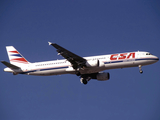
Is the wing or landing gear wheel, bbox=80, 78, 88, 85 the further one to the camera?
landing gear wheel, bbox=80, 78, 88, 85

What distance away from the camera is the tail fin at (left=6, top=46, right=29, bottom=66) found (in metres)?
61.4

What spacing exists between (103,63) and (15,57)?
2108 centimetres

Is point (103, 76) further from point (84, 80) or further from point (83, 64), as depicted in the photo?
point (83, 64)

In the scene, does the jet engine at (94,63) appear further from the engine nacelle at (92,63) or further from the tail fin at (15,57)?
the tail fin at (15,57)

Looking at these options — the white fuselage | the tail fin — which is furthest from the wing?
the tail fin

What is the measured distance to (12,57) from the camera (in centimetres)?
6288

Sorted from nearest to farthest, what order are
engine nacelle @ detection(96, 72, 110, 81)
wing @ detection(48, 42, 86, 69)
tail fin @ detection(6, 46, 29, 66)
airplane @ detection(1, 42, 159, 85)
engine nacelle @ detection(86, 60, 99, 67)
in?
wing @ detection(48, 42, 86, 69), engine nacelle @ detection(86, 60, 99, 67), airplane @ detection(1, 42, 159, 85), engine nacelle @ detection(96, 72, 110, 81), tail fin @ detection(6, 46, 29, 66)

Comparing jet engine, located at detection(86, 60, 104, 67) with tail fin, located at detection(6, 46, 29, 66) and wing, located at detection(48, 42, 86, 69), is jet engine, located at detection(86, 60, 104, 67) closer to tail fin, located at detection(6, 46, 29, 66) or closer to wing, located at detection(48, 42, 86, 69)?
wing, located at detection(48, 42, 86, 69)

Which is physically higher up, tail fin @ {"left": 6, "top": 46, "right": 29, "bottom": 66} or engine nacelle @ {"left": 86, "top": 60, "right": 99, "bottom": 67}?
tail fin @ {"left": 6, "top": 46, "right": 29, "bottom": 66}

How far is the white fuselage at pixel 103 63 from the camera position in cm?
5419

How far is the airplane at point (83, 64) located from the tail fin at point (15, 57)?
1729 millimetres

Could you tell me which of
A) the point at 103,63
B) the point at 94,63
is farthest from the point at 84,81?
the point at 103,63

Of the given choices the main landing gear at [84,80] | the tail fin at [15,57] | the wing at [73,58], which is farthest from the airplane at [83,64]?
the tail fin at [15,57]

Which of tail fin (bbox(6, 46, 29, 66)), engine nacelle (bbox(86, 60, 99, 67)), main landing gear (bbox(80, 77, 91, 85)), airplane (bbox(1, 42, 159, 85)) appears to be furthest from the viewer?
tail fin (bbox(6, 46, 29, 66))
